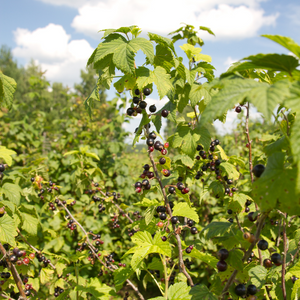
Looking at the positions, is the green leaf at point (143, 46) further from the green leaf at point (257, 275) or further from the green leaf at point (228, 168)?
the green leaf at point (257, 275)

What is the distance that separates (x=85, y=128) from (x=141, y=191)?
5928 mm

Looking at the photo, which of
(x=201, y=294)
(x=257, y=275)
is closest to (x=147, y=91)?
(x=201, y=294)

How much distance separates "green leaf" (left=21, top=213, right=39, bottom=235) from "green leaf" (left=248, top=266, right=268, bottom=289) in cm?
222

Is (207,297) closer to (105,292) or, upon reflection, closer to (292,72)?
(292,72)

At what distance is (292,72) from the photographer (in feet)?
2.96

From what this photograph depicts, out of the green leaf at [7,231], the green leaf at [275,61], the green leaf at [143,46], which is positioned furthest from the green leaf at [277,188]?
the green leaf at [7,231]

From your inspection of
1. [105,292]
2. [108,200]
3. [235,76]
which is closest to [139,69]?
[235,76]

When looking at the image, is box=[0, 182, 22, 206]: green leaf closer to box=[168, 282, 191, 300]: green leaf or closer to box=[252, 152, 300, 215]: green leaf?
box=[168, 282, 191, 300]: green leaf

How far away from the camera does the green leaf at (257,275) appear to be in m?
1.42

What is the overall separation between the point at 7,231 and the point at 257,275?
6.45ft

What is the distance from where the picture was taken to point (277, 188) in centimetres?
86

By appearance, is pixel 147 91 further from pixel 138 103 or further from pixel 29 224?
pixel 29 224

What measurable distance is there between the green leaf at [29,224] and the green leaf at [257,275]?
222cm

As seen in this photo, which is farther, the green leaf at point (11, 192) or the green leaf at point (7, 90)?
the green leaf at point (11, 192)
